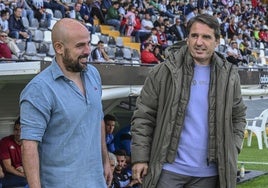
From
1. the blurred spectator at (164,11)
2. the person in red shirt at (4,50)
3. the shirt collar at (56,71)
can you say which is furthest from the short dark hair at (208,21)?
the blurred spectator at (164,11)

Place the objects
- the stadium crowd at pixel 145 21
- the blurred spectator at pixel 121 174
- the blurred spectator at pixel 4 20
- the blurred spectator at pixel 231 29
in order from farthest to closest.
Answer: the blurred spectator at pixel 231 29 → the stadium crowd at pixel 145 21 → the blurred spectator at pixel 4 20 → the blurred spectator at pixel 121 174

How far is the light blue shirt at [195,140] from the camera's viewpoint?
3.42 metres

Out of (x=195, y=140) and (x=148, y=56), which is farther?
(x=148, y=56)

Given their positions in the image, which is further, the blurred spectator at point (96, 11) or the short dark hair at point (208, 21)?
the blurred spectator at point (96, 11)

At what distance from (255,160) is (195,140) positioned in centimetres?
865

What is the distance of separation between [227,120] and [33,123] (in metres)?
1.18

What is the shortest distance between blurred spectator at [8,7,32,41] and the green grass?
17.8ft

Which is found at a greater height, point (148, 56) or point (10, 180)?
point (10, 180)

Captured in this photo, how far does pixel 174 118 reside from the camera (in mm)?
3408

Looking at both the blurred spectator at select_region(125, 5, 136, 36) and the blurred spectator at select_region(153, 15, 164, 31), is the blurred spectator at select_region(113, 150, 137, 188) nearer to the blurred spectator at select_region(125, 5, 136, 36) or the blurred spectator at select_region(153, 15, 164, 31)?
the blurred spectator at select_region(125, 5, 136, 36)

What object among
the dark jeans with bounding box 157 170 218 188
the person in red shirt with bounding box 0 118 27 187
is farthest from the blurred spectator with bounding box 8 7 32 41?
the dark jeans with bounding box 157 170 218 188

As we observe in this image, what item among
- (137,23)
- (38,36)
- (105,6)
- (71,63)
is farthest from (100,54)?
(71,63)

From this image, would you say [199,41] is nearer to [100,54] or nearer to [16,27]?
[16,27]

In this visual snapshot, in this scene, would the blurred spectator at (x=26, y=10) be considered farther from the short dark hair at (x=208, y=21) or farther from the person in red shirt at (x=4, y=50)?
the short dark hair at (x=208, y=21)
